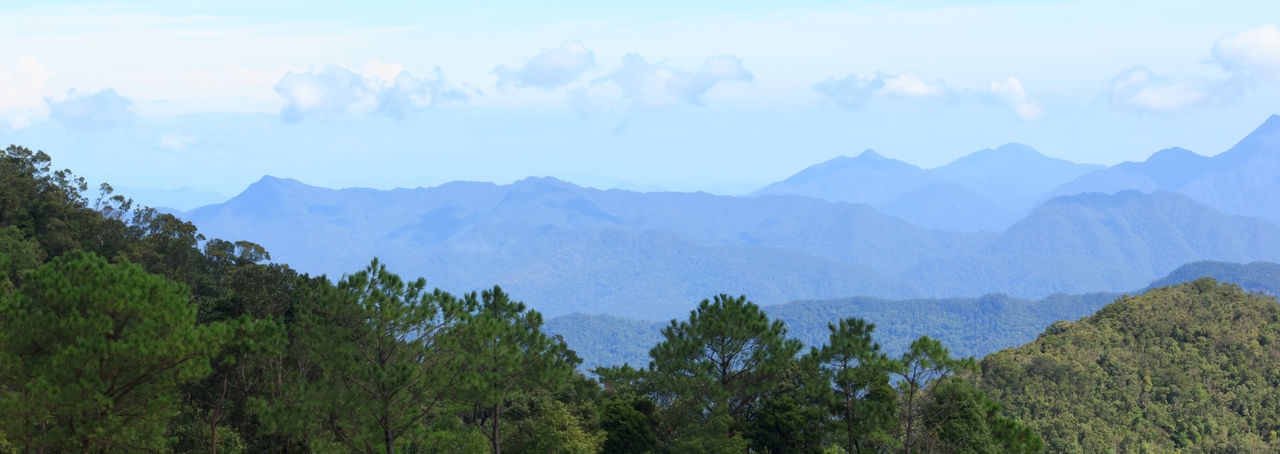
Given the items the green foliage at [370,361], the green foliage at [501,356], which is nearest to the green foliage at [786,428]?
the green foliage at [501,356]

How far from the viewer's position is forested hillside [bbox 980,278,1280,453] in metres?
61.4

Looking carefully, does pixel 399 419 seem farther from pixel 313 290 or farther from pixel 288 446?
pixel 288 446

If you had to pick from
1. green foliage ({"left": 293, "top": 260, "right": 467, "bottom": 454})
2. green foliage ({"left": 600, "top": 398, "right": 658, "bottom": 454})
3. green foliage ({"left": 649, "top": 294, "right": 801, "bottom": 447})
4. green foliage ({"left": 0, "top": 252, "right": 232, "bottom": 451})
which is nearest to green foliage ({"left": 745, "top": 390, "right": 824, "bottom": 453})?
green foliage ({"left": 649, "top": 294, "right": 801, "bottom": 447})

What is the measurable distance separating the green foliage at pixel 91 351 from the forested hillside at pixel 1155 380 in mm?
52444

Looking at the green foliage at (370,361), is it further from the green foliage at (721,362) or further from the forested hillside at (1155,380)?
the forested hillside at (1155,380)

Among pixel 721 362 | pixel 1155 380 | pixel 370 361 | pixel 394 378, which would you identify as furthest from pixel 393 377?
pixel 1155 380

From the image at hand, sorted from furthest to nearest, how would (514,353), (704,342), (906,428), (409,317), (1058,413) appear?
(1058,413) < (704,342) < (906,428) < (514,353) < (409,317)

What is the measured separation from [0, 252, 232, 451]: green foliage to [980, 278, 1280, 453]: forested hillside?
52444mm

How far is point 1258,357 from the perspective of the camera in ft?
229

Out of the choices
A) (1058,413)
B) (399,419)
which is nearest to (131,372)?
(399,419)

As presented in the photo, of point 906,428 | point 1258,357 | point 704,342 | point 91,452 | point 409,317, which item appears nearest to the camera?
point 91,452

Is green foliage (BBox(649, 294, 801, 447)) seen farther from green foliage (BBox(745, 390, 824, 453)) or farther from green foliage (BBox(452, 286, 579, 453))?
green foliage (BBox(452, 286, 579, 453))

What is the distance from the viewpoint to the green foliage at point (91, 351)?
18344mm

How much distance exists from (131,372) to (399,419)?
5.84 meters
